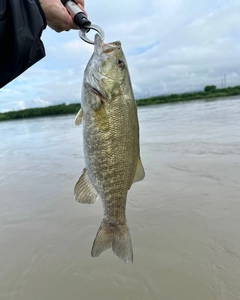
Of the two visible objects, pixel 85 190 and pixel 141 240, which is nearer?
pixel 85 190

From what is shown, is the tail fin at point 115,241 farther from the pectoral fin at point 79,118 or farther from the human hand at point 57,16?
the human hand at point 57,16

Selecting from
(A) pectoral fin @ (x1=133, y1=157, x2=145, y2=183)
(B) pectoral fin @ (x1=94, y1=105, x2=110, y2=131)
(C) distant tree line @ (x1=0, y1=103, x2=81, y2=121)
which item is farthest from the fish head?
(C) distant tree line @ (x1=0, y1=103, x2=81, y2=121)

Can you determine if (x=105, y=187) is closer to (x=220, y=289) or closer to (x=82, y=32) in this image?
(x=82, y=32)

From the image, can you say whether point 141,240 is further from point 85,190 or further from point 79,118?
point 79,118

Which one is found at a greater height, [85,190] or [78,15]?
[78,15]

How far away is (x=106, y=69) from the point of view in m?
2.27

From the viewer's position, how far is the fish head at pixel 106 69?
220 cm

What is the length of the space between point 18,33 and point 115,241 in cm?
170

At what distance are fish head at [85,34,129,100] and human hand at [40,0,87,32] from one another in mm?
251

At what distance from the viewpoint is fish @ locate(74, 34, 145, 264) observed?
218 centimetres

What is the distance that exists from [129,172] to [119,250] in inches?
25.6

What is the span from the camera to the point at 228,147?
8.99m

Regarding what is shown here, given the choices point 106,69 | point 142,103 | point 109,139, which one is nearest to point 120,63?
point 106,69

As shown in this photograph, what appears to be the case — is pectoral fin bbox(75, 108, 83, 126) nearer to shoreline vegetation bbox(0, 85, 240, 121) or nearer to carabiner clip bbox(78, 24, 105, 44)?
carabiner clip bbox(78, 24, 105, 44)
